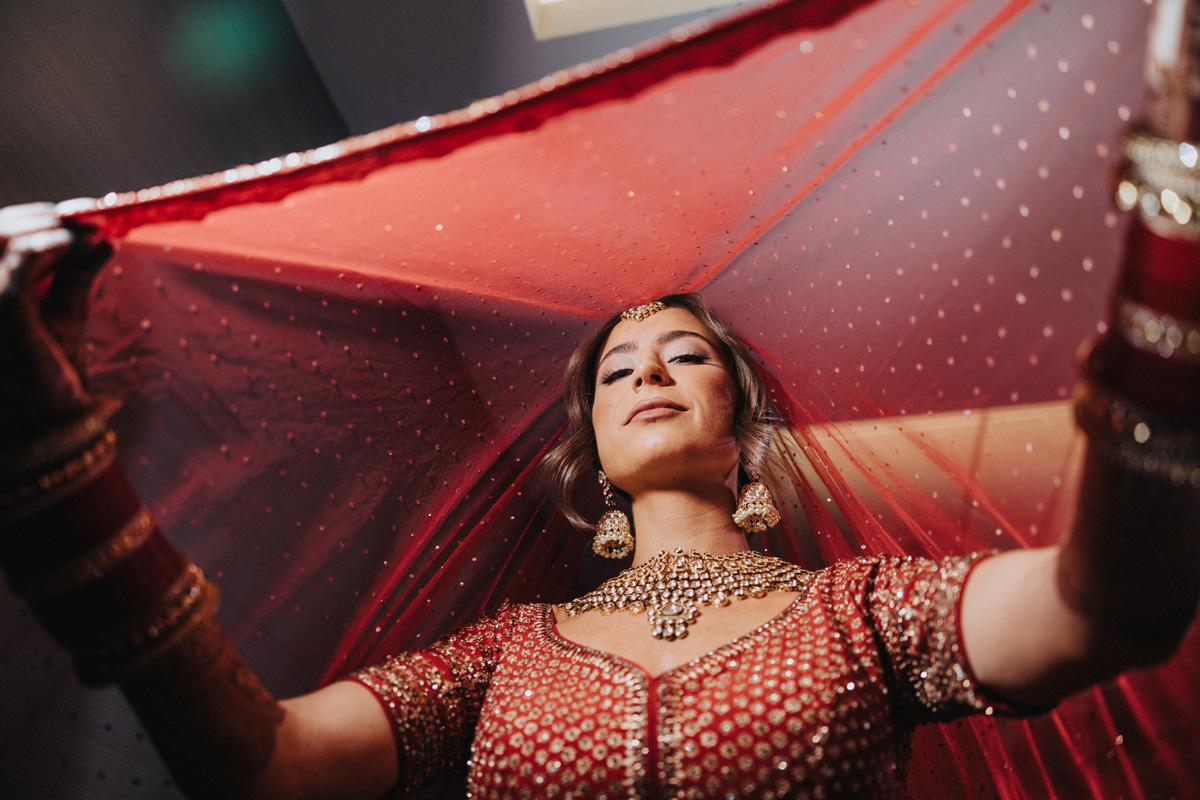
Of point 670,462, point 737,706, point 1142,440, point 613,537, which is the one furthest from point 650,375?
point 1142,440

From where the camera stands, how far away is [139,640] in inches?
35.7

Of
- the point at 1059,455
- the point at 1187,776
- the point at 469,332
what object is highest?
the point at 469,332

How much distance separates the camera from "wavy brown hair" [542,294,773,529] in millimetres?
1604

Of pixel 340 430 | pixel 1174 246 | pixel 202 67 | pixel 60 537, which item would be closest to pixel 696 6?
pixel 202 67

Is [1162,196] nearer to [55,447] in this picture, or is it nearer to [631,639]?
[631,639]

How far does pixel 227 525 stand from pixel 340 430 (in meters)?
0.22

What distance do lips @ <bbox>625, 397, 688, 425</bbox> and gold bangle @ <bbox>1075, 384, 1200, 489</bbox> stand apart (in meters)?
0.77

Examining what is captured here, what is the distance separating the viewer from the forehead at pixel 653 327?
1.60m

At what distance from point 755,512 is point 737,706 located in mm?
492

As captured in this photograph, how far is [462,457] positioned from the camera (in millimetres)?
1459

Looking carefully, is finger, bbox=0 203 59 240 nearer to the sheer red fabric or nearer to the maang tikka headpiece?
the sheer red fabric

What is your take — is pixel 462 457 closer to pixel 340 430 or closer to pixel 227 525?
pixel 340 430

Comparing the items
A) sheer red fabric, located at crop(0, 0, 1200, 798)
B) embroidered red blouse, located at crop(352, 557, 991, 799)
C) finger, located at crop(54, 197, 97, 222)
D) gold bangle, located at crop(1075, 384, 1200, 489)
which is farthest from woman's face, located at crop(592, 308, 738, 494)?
finger, located at crop(54, 197, 97, 222)

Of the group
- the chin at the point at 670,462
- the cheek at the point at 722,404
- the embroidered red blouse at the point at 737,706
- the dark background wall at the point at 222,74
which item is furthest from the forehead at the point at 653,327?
the dark background wall at the point at 222,74
